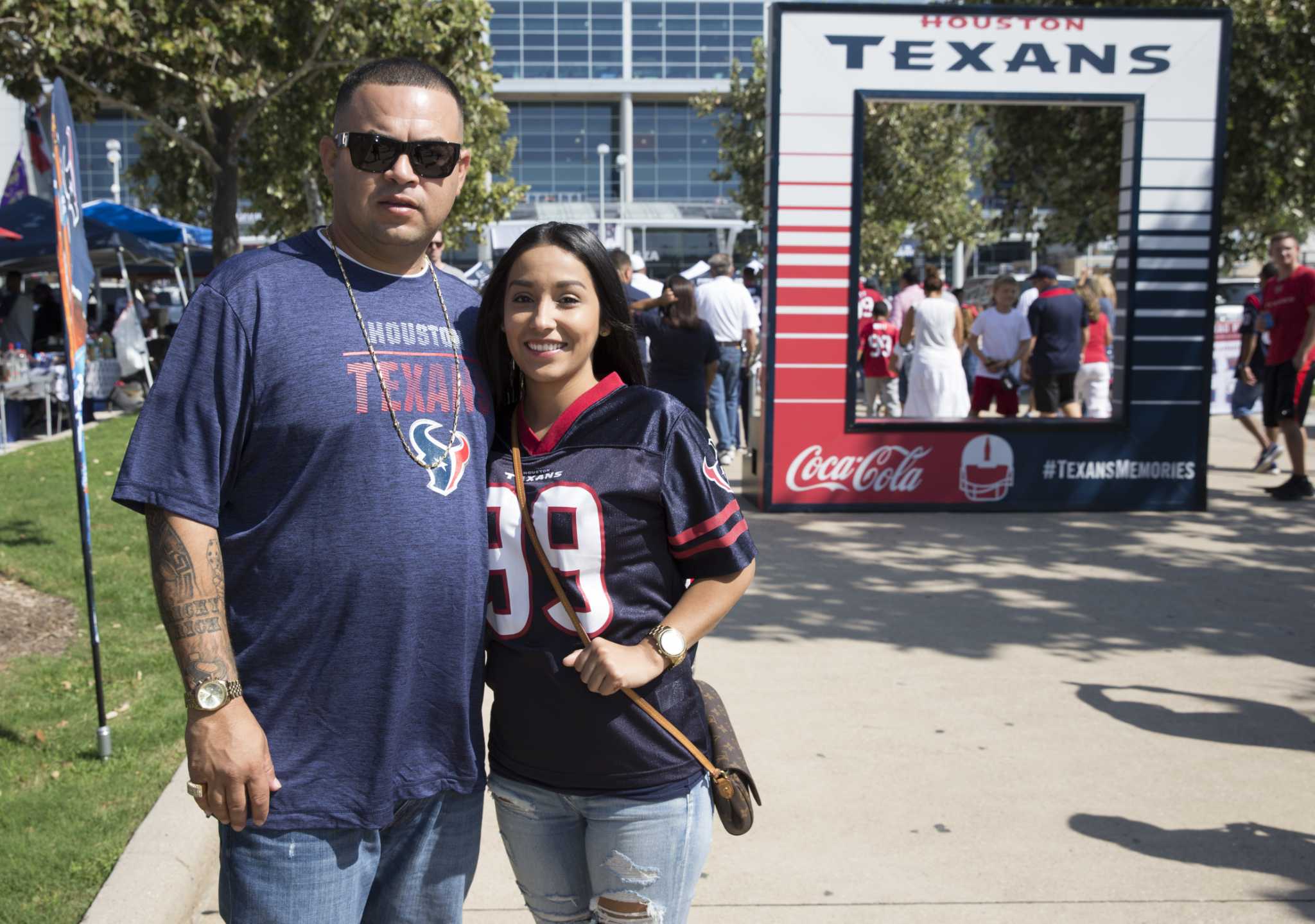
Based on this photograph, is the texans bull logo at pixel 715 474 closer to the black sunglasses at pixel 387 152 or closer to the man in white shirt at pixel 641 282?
the black sunglasses at pixel 387 152

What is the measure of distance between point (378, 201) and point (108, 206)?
21.0 meters

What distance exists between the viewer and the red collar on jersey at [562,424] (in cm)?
220

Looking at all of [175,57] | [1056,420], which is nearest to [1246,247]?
[1056,420]

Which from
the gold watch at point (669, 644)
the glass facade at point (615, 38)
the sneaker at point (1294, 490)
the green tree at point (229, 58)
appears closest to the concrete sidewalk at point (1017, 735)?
the gold watch at point (669, 644)

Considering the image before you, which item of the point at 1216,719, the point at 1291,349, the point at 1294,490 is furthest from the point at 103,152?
the point at 1216,719

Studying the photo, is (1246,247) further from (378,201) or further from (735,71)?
(378,201)

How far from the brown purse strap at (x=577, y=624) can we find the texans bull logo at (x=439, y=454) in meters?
0.11

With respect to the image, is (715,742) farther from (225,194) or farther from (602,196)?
(602,196)

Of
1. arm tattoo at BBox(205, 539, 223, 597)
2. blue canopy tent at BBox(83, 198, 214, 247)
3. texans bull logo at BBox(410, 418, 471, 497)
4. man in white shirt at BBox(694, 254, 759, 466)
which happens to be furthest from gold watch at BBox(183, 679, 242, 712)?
blue canopy tent at BBox(83, 198, 214, 247)

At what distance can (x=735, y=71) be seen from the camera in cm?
3394

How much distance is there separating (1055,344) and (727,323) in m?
3.00

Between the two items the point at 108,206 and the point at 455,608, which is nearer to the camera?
the point at 455,608

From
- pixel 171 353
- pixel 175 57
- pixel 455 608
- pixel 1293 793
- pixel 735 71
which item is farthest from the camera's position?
pixel 735 71

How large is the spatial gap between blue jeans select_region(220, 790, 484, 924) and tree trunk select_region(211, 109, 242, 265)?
16202 millimetres
